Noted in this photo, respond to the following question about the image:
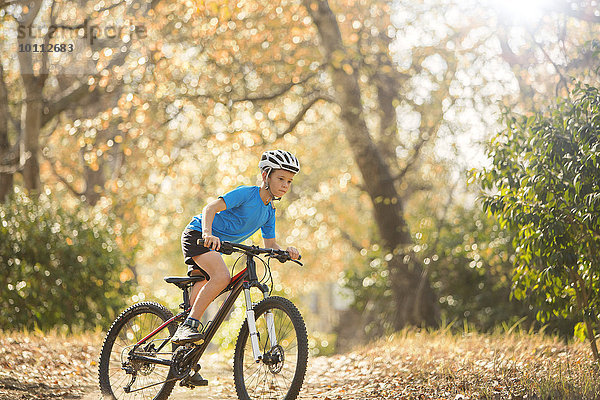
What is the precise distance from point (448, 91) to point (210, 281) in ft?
27.3

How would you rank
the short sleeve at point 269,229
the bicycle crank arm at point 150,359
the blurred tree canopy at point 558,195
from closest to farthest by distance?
1. the bicycle crank arm at point 150,359
2. the short sleeve at point 269,229
3. the blurred tree canopy at point 558,195

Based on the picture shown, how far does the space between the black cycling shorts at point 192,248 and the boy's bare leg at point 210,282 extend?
75 millimetres

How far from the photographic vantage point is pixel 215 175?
20.7 meters

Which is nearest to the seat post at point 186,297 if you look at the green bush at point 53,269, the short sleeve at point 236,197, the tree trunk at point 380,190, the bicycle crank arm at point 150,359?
the bicycle crank arm at point 150,359

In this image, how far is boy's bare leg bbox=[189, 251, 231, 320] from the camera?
4672 millimetres

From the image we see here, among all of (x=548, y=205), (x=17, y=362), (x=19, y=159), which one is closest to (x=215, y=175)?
(x=19, y=159)

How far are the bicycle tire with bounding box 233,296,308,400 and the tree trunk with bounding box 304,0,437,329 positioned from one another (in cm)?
621

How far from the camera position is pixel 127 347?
17.6 feet

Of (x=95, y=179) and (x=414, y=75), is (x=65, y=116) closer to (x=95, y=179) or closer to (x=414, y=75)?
(x=95, y=179)

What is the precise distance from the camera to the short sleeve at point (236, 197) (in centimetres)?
467

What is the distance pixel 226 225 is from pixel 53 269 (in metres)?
5.63

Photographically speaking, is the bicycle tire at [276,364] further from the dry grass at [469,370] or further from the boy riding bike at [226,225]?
the dry grass at [469,370]

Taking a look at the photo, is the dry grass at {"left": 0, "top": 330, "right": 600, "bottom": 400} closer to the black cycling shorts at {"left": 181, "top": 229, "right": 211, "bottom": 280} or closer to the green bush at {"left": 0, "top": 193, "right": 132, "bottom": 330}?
the green bush at {"left": 0, "top": 193, "right": 132, "bottom": 330}

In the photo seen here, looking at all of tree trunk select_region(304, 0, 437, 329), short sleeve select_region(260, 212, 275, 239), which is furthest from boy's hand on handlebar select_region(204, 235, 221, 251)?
tree trunk select_region(304, 0, 437, 329)
